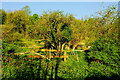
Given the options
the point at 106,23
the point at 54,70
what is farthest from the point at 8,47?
the point at 106,23

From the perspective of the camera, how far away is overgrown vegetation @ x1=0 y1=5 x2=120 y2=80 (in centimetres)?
607

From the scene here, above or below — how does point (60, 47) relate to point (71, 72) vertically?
above

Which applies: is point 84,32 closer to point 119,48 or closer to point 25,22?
point 119,48

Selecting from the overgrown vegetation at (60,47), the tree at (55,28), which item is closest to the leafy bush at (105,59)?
the overgrown vegetation at (60,47)

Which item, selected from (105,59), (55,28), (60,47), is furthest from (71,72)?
(55,28)

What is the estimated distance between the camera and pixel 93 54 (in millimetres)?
7418

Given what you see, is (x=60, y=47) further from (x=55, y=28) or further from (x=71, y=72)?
(x=71, y=72)

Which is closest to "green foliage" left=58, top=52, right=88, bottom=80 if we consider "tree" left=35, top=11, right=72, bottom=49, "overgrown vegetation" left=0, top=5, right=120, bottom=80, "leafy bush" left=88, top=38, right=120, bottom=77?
"overgrown vegetation" left=0, top=5, right=120, bottom=80

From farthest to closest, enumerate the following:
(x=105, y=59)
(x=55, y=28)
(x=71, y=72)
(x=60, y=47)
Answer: (x=60, y=47) → (x=55, y=28) → (x=105, y=59) → (x=71, y=72)

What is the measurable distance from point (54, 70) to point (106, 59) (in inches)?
118

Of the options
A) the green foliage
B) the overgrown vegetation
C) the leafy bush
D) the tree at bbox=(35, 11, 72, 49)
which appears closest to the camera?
the green foliage

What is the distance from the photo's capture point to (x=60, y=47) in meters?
10.0

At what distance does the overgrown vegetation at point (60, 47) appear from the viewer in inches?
239

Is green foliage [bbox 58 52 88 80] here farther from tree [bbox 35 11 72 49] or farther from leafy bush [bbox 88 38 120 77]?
tree [bbox 35 11 72 49]
